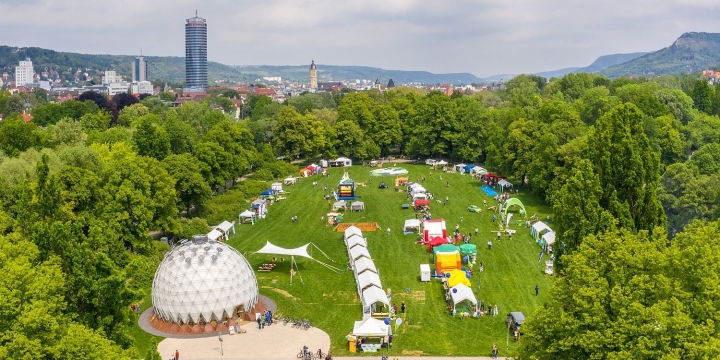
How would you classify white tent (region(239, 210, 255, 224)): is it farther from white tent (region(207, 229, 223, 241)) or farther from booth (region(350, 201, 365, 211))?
booth (region(350, 201, 365, 211))

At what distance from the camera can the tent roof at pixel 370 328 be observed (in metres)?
30.5

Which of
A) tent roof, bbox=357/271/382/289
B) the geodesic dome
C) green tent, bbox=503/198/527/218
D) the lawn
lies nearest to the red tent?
the lawn

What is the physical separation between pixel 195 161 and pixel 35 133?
1537 centimetres

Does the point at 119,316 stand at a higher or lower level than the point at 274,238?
higher

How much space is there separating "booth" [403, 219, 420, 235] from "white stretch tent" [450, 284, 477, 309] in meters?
16.3

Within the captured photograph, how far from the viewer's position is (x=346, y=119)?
9231 centimetres

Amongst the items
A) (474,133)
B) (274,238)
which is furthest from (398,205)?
(474,133)

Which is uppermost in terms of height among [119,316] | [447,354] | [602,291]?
[602,291]

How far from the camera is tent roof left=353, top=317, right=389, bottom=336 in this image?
30469 mm

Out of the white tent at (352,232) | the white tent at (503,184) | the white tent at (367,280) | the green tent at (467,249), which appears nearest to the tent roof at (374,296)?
the white tent at (367,280)

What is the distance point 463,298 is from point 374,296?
4775mm

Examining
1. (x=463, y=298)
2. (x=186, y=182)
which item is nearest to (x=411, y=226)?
(x=463, y=298)

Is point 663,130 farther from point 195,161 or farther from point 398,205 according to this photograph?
point 195,161

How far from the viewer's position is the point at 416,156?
91.6 m
